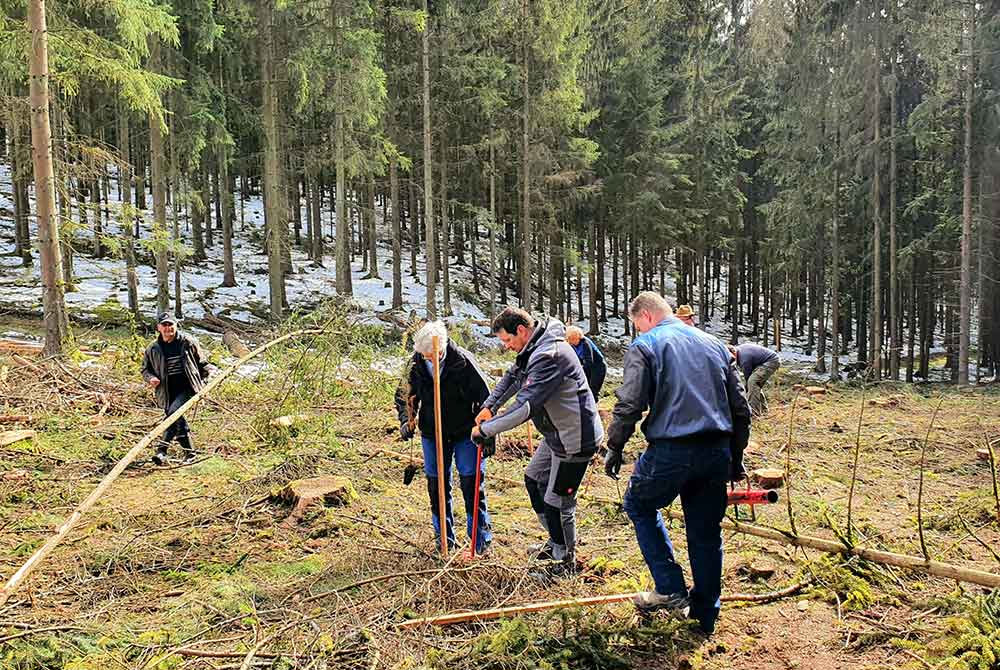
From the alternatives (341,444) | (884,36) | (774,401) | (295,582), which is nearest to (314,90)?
(341,444)

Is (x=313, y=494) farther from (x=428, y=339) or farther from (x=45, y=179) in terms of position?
(x=45, y=179)

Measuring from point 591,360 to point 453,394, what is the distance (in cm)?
210

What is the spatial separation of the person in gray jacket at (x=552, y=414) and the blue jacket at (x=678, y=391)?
2.31ft

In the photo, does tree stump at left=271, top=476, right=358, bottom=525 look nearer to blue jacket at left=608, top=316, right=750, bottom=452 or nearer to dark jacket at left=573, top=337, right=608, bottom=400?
dark jacket at left=573, top=337, right=608, bottom=400

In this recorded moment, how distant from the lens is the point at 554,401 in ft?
15.0

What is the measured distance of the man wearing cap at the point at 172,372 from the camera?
7949mm

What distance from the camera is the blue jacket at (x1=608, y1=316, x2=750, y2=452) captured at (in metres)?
3.60

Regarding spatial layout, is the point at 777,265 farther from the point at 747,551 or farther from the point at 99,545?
the point at 99,545

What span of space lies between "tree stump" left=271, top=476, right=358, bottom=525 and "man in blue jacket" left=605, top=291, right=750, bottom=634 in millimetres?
3536

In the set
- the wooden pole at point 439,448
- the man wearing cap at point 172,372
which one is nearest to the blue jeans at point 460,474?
the wooden pole at point 439,448

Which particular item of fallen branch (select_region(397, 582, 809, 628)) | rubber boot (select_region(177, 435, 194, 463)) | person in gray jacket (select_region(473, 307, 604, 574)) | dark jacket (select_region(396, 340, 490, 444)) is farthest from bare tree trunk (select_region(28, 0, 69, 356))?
fallen branch (select_region(397, 582, 809, 628))

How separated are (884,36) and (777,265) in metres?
8.66

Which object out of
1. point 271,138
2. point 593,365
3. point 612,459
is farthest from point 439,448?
point 271,138

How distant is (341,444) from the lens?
868cm
